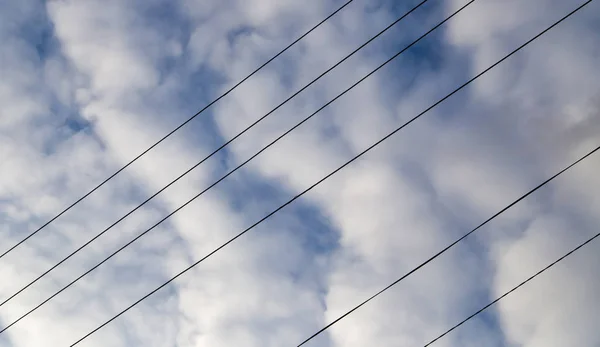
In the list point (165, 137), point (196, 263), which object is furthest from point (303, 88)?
Result: point (196, 263)

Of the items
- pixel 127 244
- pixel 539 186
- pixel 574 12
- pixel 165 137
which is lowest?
pixel 539 186

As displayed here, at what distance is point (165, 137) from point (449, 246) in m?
7.20

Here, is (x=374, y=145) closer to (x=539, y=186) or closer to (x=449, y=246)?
(x=449, y=246)

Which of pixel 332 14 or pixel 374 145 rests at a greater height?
pixel 332 14

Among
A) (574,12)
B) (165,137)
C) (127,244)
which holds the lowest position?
(574,12)

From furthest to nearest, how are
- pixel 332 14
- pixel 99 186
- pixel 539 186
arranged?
pixel 99 186, pixel 332 14, pixel 539 186

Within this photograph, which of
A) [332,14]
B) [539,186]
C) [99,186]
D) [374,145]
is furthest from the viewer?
[99,186]

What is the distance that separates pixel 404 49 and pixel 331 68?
5.60 feet

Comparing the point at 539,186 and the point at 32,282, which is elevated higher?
the point at 32,282

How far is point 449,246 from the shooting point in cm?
978

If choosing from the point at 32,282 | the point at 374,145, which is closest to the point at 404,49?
the point at 374,145

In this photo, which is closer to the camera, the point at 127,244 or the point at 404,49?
the point at 404,49

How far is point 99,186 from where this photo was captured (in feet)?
38.3

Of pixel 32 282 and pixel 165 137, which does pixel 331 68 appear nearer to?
pixel 165 137
